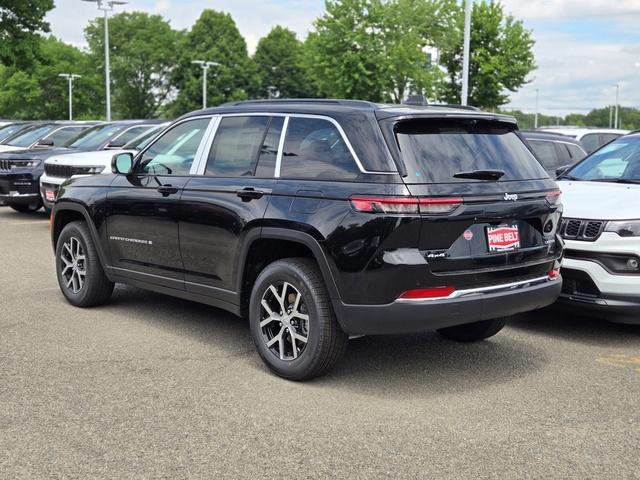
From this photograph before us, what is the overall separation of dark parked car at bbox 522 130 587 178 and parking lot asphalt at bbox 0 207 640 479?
4992mm

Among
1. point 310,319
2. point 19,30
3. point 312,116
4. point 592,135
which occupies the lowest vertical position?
point 310,319

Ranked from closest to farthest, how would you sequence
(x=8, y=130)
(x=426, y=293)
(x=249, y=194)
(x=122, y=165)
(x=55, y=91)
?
(x=426, y=293)
(x=249, y=194)
(x=122, y=165)
(x=8, y=130)
(x=55, y=91)

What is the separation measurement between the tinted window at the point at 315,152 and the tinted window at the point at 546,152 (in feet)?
22.4

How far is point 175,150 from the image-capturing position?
623 centimetres

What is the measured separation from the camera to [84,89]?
78.6m

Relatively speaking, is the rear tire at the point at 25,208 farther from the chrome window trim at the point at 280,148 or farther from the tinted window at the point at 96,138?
the chrome window trim at the point at 280,148

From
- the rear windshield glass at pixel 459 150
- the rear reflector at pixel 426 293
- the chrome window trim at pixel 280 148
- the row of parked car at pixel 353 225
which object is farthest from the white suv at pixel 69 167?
the rear reflector at pixel 426 293

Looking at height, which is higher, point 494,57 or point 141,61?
point 141,61

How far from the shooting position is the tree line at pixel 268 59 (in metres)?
38.2

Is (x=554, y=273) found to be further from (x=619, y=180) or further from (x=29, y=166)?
(x=29, y=166)

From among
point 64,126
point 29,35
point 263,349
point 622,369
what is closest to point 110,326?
point 263,349

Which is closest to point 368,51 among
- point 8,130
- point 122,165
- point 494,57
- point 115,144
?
point 494,57

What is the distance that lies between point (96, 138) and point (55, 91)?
68.2 metres

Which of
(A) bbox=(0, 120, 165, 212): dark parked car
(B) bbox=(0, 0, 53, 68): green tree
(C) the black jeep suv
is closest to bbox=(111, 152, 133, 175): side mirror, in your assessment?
(C) the black jeep suv
